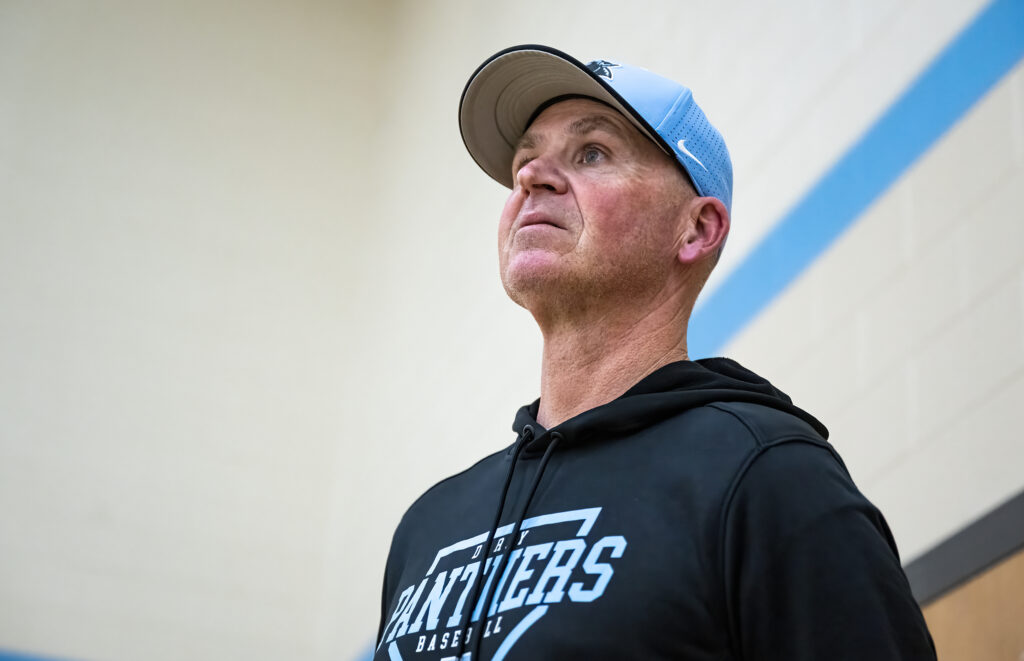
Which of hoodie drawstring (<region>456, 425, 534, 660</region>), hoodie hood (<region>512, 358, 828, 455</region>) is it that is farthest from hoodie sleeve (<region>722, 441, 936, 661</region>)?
hoodie drawstring (<region>456, 425, 534, 660</region>)

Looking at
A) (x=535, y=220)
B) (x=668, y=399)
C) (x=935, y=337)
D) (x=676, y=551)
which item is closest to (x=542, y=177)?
(x=535, y=220)

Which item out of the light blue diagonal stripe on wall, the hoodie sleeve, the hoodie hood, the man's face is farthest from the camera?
the light blue diagonal stripe on wall

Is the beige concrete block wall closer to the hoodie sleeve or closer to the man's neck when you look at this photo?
the man's neck

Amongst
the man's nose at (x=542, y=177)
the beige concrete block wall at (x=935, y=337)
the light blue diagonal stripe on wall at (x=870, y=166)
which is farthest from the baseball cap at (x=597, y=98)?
the light blue diagonal stripe on wall at (x=870, y=166)

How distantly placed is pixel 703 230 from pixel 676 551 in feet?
1.60

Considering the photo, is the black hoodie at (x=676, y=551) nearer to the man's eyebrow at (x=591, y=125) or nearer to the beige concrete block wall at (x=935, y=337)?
the man's eyebrow at (x=591, y=125)

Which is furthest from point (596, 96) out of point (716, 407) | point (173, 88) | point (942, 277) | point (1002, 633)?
point (173, 88)

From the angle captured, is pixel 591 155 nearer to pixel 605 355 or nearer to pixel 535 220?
pixel 535 220

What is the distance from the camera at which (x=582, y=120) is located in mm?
1302

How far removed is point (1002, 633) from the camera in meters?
1.45

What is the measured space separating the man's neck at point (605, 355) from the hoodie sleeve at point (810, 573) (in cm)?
30

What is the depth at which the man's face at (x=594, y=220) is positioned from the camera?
1.21 meters

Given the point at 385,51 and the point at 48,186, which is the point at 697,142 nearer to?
Result: the point at 48,186

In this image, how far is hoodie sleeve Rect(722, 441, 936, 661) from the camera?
2.69 ft
